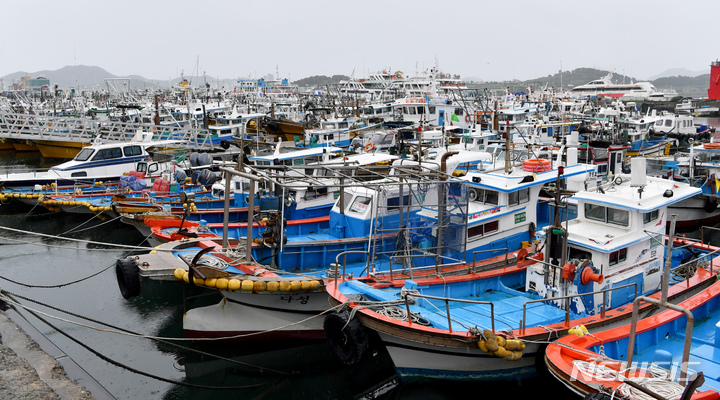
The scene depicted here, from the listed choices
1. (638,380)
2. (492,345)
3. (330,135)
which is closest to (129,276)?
(492,345)

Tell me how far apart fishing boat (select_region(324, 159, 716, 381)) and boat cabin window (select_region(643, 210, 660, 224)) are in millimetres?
19

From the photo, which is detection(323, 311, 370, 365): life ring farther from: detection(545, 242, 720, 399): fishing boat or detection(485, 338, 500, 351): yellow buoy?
detection(545, 242, 720, 399): fishing boat

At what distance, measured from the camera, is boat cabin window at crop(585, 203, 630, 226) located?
10398 mm

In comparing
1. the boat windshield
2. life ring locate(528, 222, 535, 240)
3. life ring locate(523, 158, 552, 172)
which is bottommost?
life ring locate(528, 222, 535, 240)

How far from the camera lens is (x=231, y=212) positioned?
17391 mm

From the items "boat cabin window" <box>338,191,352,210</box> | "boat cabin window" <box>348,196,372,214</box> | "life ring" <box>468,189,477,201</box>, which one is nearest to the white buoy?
"life ring" <box>468,189,477,201</box>

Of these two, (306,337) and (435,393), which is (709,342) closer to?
(435,393)

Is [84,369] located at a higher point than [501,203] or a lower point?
lower

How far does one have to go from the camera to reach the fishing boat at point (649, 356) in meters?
6.42

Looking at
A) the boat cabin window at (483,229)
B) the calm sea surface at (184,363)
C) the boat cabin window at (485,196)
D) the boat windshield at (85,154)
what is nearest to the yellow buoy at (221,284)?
the calm sea surface at (184,363)

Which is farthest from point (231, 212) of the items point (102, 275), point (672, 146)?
point (672, 146)

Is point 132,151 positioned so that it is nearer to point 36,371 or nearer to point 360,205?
point 360,205

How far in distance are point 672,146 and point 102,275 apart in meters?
28.6

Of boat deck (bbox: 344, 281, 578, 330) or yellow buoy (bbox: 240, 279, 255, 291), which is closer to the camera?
boat deck (bbox: 344, 281, 578, 330)
